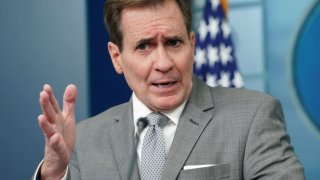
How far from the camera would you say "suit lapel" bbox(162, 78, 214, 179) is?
1.82m

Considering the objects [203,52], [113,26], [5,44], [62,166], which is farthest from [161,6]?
[5,44]

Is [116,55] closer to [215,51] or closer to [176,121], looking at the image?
[176,121]

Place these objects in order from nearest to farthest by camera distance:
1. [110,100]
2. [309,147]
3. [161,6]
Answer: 1. [161,6]
2. [309,147]
3. [110,100]

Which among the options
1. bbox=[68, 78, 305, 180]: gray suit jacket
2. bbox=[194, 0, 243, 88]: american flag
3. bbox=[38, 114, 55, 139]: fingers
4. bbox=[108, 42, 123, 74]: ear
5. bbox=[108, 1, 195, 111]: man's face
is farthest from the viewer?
bbox=[194, 0, 243, 88]: american flag

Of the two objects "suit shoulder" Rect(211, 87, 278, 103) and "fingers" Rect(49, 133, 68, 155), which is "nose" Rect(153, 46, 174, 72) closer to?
"suit shoulder" Rect(211, 87, 278, 103)

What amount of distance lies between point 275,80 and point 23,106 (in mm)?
1564

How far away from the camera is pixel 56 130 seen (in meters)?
1.54

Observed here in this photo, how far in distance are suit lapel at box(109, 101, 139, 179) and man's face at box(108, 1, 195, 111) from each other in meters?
0.11

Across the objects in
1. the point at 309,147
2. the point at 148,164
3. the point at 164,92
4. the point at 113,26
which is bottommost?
the point at 309,147

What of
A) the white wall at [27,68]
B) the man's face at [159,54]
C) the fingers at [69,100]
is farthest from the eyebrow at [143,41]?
the white wall at [27,68]

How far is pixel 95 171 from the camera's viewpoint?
1926mm

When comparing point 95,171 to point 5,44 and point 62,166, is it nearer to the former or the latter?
point 62,166

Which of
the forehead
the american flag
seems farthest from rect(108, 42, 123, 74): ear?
the american flag

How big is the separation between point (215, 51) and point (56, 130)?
200 centimetres
